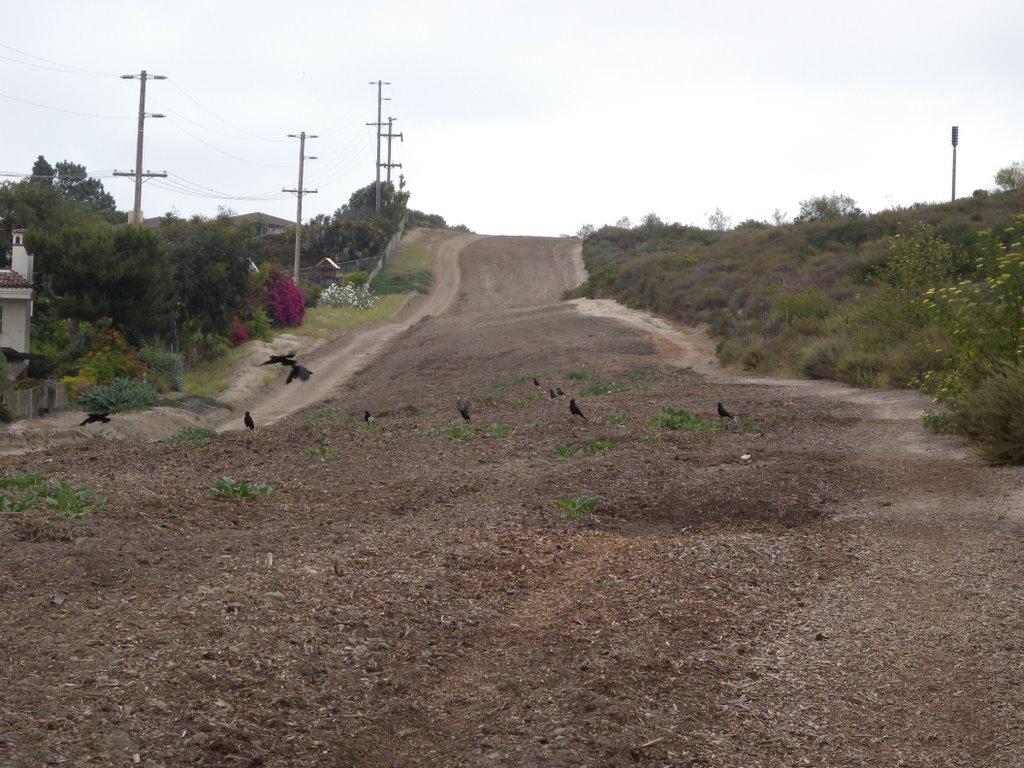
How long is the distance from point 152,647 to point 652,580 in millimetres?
3435

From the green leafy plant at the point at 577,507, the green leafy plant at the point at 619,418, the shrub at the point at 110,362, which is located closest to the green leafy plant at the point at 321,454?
the green leafy plant at the point at 577,507

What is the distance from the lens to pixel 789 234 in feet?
176

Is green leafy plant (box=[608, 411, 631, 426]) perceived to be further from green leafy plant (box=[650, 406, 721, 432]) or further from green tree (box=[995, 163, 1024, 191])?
green tree (box=[995, 163, 1024, 191])

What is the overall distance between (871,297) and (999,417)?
679 inches

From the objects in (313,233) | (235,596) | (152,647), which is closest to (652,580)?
(235,596)

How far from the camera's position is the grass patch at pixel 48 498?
8680 millimetres

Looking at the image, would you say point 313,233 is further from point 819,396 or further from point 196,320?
point 819,396

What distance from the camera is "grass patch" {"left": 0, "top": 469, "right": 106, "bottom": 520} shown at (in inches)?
342

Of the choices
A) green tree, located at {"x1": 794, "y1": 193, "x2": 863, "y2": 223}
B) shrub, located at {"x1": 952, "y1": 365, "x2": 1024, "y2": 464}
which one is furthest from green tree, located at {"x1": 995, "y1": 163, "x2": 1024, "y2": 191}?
shrub, located at {"x1": 952, "y1": 365, "x2": 1024, "y2": 464}

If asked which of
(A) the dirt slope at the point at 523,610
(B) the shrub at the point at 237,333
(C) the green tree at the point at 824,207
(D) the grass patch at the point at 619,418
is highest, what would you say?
(C) the green tree at the point at 824,207

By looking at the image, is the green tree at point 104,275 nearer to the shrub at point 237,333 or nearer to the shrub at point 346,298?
the shrub at point 237,333

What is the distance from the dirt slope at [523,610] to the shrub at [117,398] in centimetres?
1168

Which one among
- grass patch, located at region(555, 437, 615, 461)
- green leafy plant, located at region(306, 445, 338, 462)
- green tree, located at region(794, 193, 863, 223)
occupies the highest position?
green tree, located at region(794, 193, 863, 223)

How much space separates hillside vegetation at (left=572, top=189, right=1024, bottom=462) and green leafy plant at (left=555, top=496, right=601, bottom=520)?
4877 millimetres
